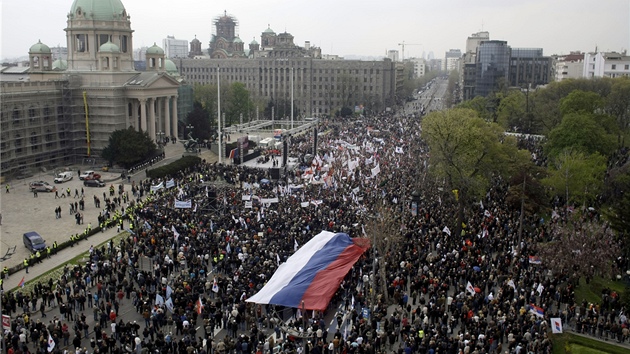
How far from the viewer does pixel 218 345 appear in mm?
22172

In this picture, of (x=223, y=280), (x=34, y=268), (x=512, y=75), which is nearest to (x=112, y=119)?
(x=34, y=268)

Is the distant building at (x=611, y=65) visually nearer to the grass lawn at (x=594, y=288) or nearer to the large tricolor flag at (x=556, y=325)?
the grass lawn at (x=594, y=288)

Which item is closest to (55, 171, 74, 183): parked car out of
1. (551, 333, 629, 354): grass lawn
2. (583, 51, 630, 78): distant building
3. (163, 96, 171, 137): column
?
(163, 96, 171, 137): column

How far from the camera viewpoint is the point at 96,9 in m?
74.9

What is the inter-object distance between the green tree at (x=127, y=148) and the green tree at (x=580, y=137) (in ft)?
130

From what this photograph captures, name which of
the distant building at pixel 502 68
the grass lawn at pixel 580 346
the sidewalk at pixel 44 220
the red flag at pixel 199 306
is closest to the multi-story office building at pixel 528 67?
the distant building at pixel 502 68

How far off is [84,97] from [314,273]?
50.1 metres

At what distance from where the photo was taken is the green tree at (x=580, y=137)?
170 ft

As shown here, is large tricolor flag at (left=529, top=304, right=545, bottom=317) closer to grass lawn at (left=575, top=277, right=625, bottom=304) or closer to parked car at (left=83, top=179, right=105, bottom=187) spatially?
grass lawn at (left=575, top=277, right=625, bottom=304)

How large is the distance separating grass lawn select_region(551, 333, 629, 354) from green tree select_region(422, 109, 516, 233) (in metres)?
14.2

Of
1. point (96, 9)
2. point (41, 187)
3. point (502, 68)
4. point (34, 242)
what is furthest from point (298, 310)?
point (502, 68)

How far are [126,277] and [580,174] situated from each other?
31235 mm

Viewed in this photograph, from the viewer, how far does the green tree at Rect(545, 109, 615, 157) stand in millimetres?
51781

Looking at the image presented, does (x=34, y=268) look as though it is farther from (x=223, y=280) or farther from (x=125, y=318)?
(x=223, y=280)
